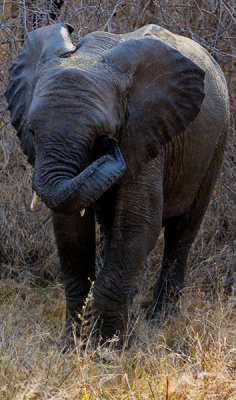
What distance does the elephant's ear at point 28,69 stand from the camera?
440 cm

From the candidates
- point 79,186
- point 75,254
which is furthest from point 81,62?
point 75,254

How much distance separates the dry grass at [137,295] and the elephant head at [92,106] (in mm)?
761

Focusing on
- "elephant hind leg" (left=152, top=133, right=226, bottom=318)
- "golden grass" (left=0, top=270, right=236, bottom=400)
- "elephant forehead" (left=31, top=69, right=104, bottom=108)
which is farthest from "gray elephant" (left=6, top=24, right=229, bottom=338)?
"golden grass" (left=0, top=270, right=236, bottom=400)

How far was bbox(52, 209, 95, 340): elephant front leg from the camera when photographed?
192 inches

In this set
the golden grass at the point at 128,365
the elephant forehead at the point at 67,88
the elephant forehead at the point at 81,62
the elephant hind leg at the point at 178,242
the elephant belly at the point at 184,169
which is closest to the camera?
the golden grass at the point at 128,365

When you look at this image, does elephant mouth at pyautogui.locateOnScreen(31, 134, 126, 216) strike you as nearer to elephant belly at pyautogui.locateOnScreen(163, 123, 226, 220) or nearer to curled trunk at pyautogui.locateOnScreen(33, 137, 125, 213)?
curled trunk at pyautogui.locateOnScreen(33, 137, 125, 213)

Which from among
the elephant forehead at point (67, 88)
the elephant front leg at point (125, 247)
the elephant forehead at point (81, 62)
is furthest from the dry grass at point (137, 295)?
the elephant forehead at point (81, 62)

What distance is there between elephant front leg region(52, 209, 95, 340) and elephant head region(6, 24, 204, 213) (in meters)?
0.50

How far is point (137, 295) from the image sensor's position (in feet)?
20.1

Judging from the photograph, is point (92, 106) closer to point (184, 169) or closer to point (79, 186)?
point (79, 186)

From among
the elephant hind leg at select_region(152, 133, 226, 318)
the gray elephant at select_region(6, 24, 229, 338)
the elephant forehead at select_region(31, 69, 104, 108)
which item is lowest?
the elephant hind leg at select_region(152, 133, 226, 318)

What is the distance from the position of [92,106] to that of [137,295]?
7.63ft

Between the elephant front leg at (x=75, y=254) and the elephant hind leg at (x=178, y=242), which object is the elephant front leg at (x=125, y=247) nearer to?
the elephant front leg at (x=75, y=254)

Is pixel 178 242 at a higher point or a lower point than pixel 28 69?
lower
